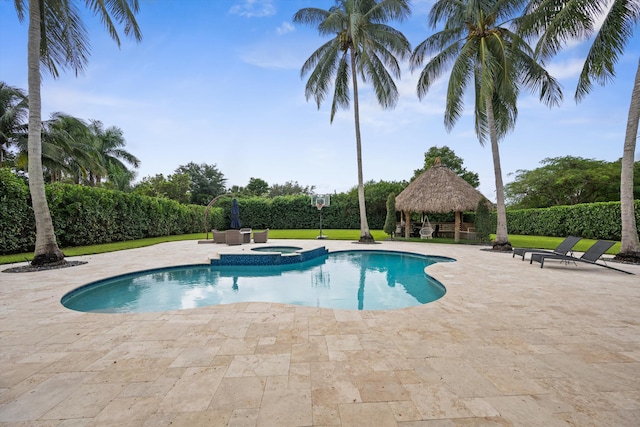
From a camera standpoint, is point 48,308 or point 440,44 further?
point 440,44

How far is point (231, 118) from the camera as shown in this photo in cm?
1708

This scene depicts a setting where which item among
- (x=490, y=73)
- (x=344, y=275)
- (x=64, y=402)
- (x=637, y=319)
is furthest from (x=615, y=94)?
(x=64, y=402)

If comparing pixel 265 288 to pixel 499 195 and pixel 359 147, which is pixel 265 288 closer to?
pixel 359 147

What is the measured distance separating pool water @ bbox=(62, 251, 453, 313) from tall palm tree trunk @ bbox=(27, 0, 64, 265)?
283 cm

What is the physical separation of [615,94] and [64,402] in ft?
54.9

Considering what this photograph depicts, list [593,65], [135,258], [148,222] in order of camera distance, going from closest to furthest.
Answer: [593,65], [135,258], [148,222]

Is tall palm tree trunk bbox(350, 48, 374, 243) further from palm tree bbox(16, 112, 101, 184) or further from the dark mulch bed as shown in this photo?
palm tree bbox(16, 112, 101, 184)

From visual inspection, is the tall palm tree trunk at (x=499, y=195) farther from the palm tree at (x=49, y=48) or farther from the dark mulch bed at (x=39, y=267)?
the dark mulch bed at (x=39, y=267)

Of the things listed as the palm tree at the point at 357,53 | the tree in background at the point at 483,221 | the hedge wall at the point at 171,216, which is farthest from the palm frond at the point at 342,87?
the hedge wall at the point at 171,216

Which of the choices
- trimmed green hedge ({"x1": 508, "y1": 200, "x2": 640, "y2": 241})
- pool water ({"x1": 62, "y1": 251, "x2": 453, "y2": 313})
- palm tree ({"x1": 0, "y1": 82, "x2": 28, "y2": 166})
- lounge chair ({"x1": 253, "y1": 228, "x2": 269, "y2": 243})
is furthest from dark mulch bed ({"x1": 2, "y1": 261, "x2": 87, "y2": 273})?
trimmed green hedge ({"x1": 508, "y1": 200, "x2": 640, "y2": 241})

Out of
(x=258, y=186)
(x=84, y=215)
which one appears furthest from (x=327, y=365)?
(x=258, y=186)

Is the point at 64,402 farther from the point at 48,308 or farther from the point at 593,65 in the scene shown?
the point at 593,65

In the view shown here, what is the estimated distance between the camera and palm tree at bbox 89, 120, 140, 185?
25.1 metres

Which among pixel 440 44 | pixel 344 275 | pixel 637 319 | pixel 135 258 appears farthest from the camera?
pixel 440 44
